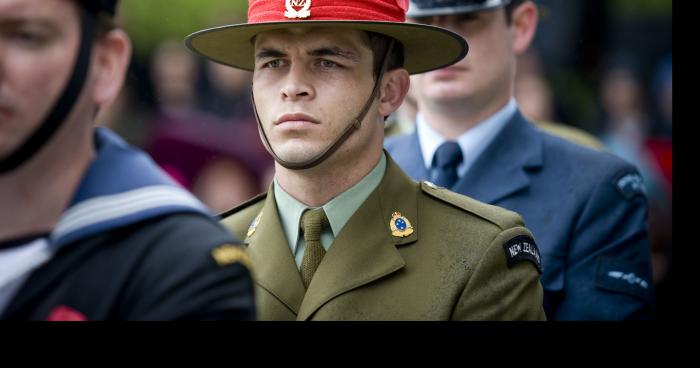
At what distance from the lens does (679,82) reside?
4.23 m

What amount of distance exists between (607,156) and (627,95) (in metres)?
3.79

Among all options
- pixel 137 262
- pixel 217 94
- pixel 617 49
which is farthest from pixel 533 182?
pixel 617 49

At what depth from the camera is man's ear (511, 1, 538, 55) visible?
538 centimetres

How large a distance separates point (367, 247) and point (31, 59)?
138 cm

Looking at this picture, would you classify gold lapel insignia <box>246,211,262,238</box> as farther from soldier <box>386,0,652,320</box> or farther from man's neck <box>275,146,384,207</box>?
soldier <box>386,0,652,320</box>

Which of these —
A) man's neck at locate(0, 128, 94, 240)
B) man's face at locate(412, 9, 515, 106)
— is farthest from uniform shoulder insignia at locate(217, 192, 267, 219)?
man's neck at locate(0, 128, 94, 240)

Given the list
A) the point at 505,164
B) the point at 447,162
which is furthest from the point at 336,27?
the point at 505,164

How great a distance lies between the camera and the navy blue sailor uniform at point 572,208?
184 inches

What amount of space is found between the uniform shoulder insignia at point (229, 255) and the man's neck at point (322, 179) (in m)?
0.84

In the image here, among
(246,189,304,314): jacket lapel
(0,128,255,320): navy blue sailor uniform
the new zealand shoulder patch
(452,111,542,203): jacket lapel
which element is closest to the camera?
(0,128,255,320): navy blue sailor uniform

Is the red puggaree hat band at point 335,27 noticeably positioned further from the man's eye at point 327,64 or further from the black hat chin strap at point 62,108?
the black hat chin strap at point 62,108

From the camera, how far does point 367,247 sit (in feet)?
12.6

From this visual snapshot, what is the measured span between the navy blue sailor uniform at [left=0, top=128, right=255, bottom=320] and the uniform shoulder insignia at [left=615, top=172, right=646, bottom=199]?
2477 mm

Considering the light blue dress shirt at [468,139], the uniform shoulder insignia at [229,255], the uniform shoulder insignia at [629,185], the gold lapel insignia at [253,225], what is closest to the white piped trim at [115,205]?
the uniform shoulder insignia at [229,255]
